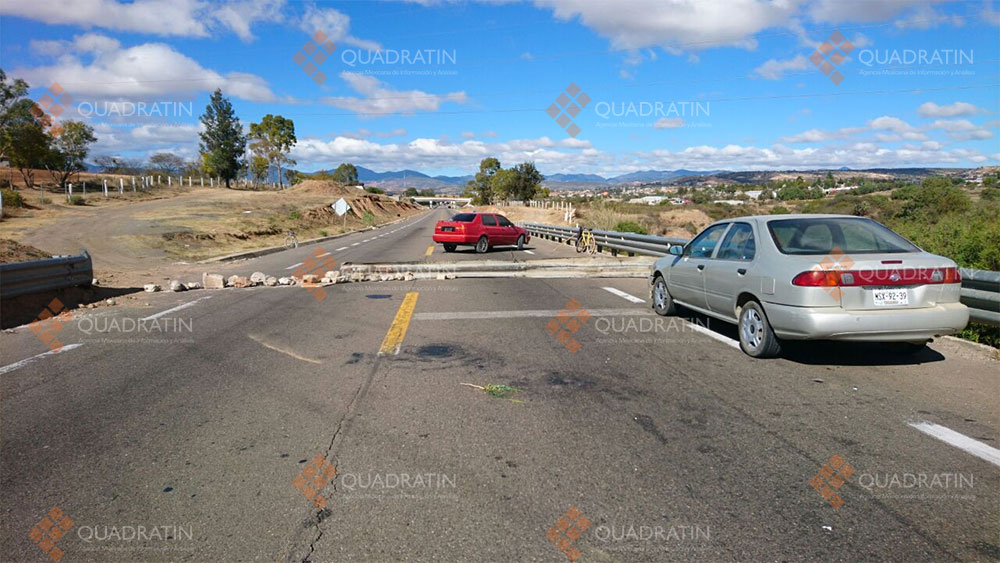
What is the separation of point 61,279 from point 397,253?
13.0m

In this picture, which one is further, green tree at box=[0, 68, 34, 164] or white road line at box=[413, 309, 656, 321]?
green tree at box=[0, 68, 34, 164]

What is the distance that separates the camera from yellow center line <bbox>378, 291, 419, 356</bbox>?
718cm

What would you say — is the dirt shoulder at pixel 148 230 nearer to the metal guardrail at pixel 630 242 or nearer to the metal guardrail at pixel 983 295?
the metal guardrail at pixel 630 242

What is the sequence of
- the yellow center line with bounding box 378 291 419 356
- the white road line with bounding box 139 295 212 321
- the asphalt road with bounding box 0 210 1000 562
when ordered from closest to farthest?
the asphalt road with bounding box 0 210 1000 562 < the yellow center line with bounding box 378 291 419 356 < the white road line with bounding box 139 295 212 321

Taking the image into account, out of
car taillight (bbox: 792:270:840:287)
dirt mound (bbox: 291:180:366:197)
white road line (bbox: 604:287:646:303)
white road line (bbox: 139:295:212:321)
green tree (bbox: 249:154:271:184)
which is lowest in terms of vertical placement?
white road line (bbox: 604:287:646:303)

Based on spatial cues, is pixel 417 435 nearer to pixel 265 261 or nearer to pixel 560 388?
pixel 560 388

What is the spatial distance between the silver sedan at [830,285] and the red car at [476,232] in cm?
1571

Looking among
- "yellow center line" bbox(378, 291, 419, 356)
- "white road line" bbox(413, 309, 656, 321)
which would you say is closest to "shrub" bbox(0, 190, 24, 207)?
"yellow center line" bbox(378, 291, 419, 356)

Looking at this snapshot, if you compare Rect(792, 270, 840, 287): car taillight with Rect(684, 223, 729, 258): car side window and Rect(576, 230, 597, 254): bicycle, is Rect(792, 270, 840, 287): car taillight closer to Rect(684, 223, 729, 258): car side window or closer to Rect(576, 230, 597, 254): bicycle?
Rect(684, 223, 729, 258): car side window

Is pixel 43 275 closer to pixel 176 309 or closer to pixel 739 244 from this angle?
pixel 176 309

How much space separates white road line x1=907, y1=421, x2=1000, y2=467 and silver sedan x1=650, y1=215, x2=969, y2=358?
1389 mm

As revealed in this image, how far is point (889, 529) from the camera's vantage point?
3154 mm

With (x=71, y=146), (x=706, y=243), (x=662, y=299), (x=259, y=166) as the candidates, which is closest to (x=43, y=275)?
(x=662, y=299)

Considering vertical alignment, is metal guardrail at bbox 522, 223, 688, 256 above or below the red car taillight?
below
